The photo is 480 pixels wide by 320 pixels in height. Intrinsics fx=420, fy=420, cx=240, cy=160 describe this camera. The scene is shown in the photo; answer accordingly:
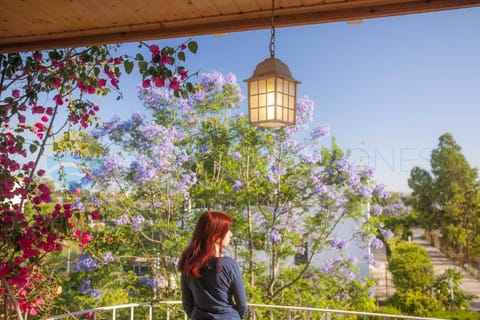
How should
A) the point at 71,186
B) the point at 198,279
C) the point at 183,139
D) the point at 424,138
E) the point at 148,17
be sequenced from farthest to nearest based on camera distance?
the point at 424,138 → the point at 183,139 → the point at 71,186 → the point at 148,17 → the point at 198,279

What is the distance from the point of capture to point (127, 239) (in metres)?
4.89

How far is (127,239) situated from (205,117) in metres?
1.77

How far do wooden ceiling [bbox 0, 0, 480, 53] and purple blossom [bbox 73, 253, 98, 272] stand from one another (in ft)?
10.6

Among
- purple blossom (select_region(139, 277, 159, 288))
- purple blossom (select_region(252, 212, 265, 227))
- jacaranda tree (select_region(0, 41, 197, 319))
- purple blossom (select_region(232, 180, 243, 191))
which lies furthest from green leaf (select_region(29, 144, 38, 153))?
purple blossom (select_region(252, 212, 265, 227))

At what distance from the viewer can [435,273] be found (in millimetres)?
11609

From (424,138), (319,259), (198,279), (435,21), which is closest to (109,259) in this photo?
(319,259)

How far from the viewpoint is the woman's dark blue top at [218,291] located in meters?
1.62

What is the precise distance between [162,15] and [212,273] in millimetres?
1090

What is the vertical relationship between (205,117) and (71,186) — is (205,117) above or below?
above

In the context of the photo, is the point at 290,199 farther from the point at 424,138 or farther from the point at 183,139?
the point at 424,138

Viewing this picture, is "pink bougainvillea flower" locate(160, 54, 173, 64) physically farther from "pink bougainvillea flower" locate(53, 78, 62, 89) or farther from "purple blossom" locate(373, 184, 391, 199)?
"purple blossom" locate(373, 184, 391, 199)

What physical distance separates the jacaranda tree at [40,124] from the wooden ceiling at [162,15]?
0.56 feet

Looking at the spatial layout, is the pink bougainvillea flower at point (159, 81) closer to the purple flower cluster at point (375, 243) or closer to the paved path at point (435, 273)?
the purple flower cluster at point (375, 243)

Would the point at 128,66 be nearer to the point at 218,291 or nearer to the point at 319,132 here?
the point at 218,291
